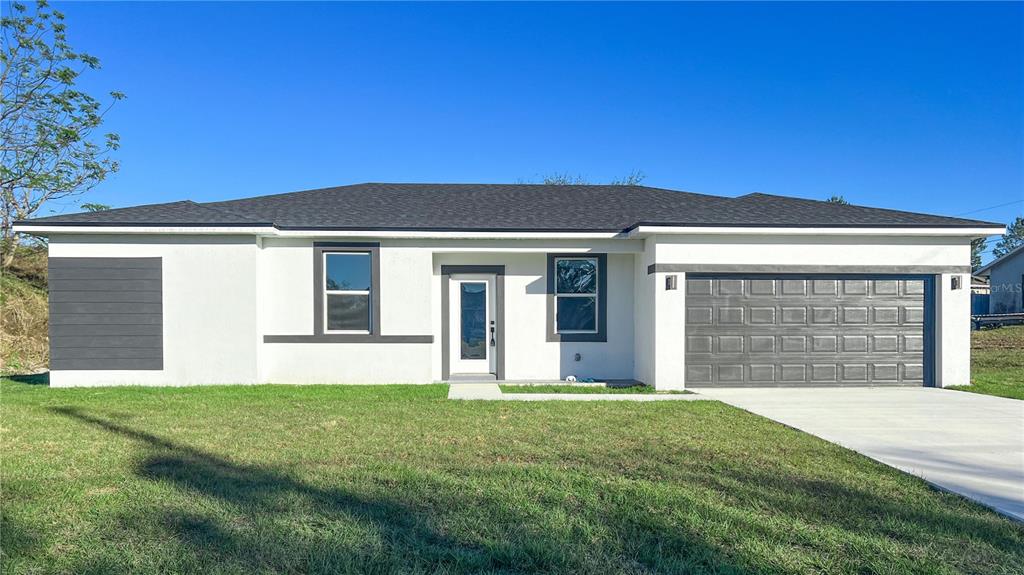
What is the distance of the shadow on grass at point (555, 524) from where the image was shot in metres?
3.29

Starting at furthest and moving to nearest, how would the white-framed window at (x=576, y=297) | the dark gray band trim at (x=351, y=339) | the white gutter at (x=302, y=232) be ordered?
the white-framed window at (x=576, y=297), the dark gray band trim at (x=351, y=339), the white gutter at (x=302, y=232)

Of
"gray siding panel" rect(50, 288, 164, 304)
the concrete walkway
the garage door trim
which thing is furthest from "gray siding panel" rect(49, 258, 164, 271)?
the garage door trim

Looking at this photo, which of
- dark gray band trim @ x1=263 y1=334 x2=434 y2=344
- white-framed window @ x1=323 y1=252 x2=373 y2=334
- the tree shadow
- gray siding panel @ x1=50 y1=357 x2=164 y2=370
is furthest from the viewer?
white-framed window @ x1=323 y1=252 x2=373 y2=334

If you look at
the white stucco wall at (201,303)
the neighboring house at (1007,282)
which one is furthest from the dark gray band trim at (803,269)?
the neighboring house at (1007,282)

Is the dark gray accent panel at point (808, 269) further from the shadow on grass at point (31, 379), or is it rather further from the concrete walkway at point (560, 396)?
the shadow on grass at point (31, 379)

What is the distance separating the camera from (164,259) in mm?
10570

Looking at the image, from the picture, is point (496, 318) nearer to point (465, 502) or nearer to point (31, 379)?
point (465, 502)

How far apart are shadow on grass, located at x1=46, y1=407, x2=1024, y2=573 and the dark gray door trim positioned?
6.69 m

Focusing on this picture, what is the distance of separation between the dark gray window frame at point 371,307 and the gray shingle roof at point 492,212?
0.45 meters

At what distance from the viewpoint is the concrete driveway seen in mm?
5086

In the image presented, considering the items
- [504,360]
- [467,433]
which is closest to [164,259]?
[504,360]

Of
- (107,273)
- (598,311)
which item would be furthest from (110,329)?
(598,311)

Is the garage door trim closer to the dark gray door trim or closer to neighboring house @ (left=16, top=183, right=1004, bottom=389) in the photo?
neighboring house @ (left=16, top=183, right=1004, bottom=389)

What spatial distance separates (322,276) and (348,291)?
573 mm
